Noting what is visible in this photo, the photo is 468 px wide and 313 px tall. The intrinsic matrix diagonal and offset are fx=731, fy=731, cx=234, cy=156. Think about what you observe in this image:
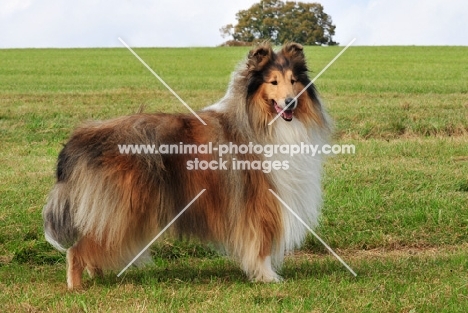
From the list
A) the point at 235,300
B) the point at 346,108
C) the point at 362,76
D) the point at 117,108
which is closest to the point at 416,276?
the point at 235,300

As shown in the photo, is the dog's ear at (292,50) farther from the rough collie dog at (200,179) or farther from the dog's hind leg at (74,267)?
the dog's hind leg at (74,267)

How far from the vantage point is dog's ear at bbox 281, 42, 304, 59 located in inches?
239

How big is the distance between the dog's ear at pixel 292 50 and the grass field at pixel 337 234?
0.39 meters

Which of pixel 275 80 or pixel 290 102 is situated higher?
pixel 275 80

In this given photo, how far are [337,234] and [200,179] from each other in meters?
2.45

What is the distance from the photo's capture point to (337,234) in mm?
7953

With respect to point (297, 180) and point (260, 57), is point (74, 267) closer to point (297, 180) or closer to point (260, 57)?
point (297, 180)

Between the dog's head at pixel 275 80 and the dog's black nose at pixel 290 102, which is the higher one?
the dog's head at pixel 275 80

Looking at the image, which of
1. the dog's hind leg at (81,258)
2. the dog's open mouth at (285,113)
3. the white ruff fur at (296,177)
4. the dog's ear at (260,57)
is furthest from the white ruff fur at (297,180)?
the dog's hind leg at (81,258)

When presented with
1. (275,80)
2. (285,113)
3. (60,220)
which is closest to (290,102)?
(285,113)

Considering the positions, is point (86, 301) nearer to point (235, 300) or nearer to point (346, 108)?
point (235, 300)

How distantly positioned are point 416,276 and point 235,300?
1.81 m

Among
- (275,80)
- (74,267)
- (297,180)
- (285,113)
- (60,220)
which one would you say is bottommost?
(74,267)

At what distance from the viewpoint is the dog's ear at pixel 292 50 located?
A: 6.07 m
